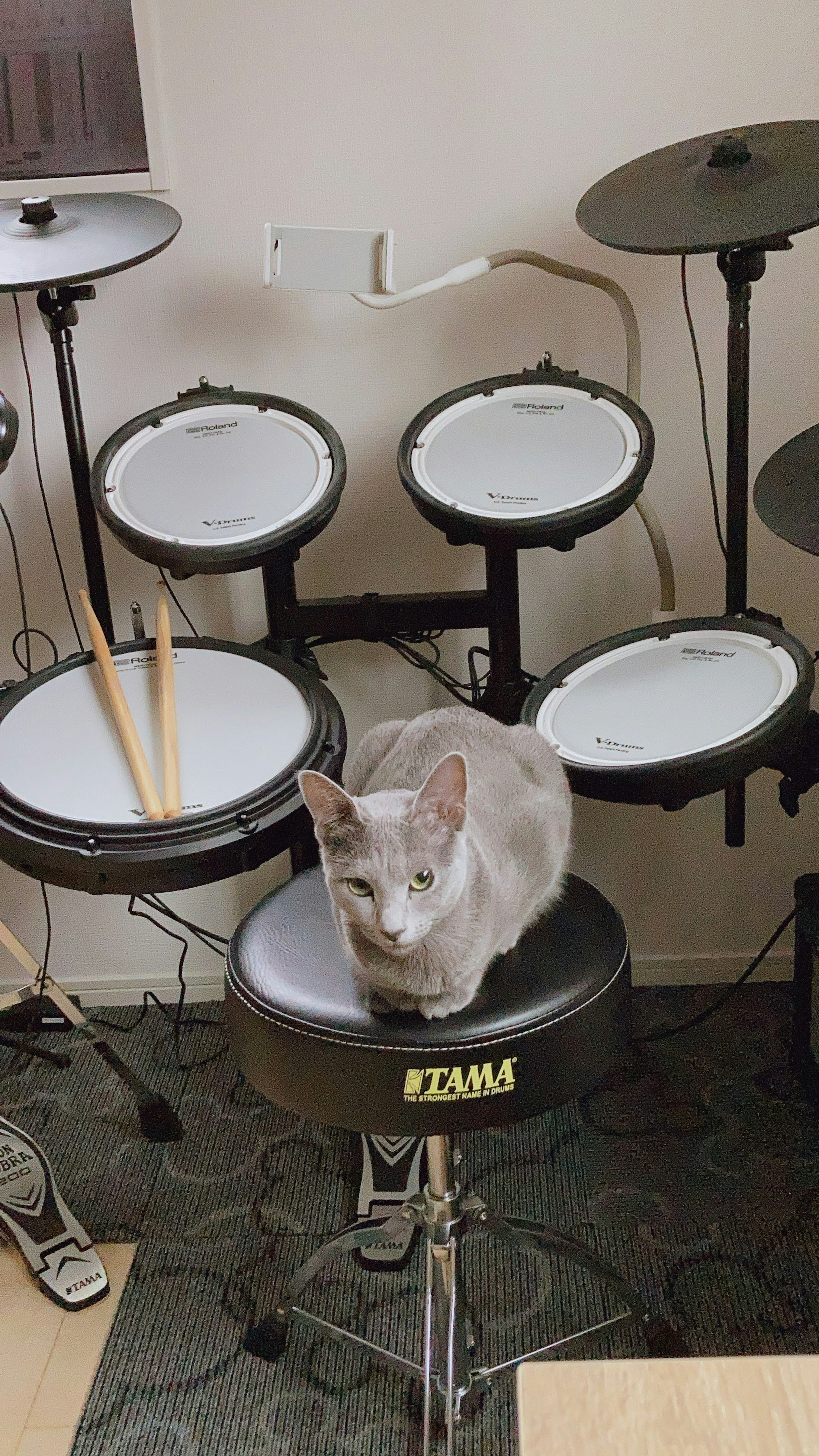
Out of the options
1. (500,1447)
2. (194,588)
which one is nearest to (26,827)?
(194,588)

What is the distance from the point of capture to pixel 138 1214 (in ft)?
5.36

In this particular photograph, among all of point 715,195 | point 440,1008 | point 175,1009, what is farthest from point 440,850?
point 175,1009

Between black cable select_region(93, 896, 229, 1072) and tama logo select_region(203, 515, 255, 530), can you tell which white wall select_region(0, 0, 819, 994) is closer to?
black cable select_region(93, 896, 229, 1072)

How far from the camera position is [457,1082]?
40.7 inches

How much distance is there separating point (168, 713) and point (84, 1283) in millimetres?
788

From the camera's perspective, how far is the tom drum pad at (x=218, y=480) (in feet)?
4.49

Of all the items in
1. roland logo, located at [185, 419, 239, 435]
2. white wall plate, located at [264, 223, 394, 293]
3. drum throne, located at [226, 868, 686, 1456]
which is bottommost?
drum throne, located at [226, 868, 686, 1456]

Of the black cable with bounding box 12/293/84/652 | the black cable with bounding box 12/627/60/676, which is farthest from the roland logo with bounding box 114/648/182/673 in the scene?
the black cable with bounding box 12/627/60/676

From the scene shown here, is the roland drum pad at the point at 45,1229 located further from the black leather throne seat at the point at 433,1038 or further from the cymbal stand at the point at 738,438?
the cymbal stand at the point at 738,438

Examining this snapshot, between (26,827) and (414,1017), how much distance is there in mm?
445

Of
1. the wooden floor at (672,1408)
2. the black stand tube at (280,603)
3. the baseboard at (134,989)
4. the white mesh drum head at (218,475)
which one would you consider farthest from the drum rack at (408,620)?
the wooden floor at (672,1408)

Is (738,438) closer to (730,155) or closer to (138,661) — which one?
(730,155)

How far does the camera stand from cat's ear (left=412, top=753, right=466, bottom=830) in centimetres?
96

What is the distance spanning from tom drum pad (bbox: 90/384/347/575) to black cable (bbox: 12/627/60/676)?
46cm
